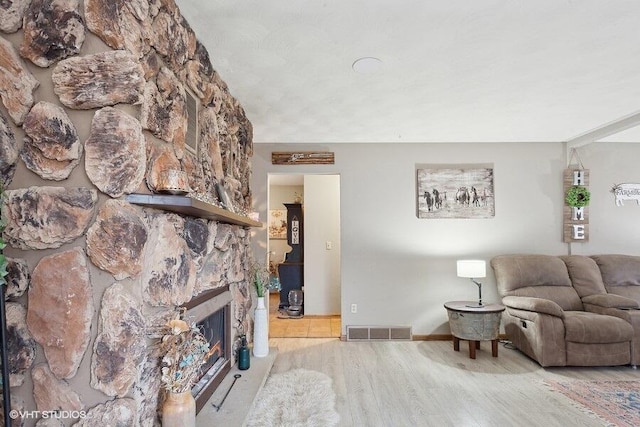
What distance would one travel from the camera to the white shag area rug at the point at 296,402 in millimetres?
2457

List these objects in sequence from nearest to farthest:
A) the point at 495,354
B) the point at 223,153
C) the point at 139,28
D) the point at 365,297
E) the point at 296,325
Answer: the point at 139,28 → the point at 223,153 → the point at 495,354 → the point at 365,297 → the point at 296,325

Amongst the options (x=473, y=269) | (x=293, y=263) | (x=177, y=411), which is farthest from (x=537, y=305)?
(x=293, y=263)

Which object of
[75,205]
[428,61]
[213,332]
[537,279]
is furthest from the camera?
[537,279]

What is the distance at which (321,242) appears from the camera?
19.4 ft

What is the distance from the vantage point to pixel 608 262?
4.25 meters

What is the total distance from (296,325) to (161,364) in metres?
3.73

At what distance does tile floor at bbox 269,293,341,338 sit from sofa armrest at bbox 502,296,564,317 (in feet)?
7.10

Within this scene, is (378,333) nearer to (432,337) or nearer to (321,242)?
(432,337)

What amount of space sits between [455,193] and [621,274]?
210cm

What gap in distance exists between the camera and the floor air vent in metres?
4.45

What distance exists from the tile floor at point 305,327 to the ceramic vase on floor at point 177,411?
3074mm

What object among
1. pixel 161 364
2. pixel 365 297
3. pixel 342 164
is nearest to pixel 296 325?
pixel 365 297

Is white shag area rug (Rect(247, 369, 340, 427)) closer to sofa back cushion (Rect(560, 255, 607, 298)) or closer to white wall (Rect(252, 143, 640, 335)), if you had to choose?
white wall (Rect(252, 143, 640, 335))

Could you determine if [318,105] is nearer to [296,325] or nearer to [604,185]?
[296,325]
